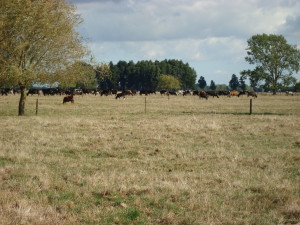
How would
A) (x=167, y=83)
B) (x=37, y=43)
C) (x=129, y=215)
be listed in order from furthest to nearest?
(x=167, y=83), (x=37, y=43), (x=129, y=215)

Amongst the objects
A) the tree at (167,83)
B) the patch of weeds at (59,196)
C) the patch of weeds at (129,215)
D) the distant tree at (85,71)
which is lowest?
the patch of weeds at (129,215)

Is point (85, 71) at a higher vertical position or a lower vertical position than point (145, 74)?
lower

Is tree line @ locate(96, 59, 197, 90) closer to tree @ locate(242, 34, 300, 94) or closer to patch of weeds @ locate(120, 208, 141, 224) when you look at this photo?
tree @ locate(242, 34, 300, 94)

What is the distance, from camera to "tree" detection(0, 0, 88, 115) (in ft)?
84.4

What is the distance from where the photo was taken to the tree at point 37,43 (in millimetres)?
25719

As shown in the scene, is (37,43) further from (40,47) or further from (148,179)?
(148,179)

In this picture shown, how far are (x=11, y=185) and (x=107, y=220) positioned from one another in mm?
3226

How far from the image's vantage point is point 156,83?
152m

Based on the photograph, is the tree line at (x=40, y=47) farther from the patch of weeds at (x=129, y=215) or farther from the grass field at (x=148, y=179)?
the patch of weeds at (x=129, y=215)

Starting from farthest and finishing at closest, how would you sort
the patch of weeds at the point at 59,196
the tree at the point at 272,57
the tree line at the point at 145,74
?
the tree line at the point at 145,74, the tree at the point at 272,57, the patch of weeds at the point at 59,196

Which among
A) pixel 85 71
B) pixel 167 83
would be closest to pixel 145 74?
pixel 167 83

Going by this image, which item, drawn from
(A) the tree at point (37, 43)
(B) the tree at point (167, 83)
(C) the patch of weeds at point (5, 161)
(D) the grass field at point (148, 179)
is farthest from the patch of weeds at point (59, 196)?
(B) the tree at point (167, 83)

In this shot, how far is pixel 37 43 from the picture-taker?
27516mm

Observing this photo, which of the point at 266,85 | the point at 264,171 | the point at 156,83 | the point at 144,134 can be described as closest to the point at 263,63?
the point at 266,85
